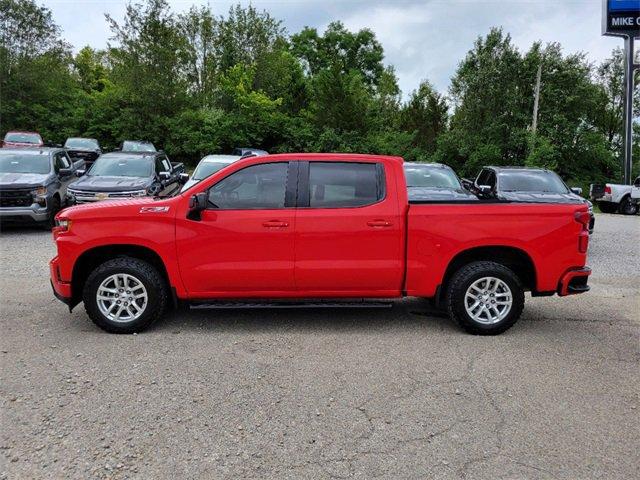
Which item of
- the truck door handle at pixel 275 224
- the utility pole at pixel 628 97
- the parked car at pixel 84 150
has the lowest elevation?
the truck door handle at pixel 275 224

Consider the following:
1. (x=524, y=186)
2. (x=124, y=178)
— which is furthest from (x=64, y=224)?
(x=524, y=186)

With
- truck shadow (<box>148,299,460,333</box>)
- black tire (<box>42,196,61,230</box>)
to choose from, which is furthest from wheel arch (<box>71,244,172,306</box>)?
black tire (<box>42,196,61,230</box>)

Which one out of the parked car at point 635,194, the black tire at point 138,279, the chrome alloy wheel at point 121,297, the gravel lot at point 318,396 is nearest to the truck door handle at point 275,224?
the gravel lot at point 318,396

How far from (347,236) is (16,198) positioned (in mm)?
8530

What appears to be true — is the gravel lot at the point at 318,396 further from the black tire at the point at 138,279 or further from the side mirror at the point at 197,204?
the side mirror at the point at 197,204

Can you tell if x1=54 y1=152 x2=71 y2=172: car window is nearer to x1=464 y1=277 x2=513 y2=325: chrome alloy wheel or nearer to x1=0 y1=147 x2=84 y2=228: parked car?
x1=0 y1=147 x2=84 y2=228: parked car

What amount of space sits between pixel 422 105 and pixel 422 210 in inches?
1281

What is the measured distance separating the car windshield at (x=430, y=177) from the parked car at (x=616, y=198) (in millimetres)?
10995

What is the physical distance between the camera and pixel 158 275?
525cm

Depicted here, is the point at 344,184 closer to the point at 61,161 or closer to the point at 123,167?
the point at 123,167

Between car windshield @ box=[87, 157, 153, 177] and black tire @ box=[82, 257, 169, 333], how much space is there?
797 centimetres

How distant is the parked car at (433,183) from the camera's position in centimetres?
1023

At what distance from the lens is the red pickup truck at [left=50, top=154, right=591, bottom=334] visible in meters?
5.17

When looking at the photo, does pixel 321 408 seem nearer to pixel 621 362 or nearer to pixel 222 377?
pixel 222 377
